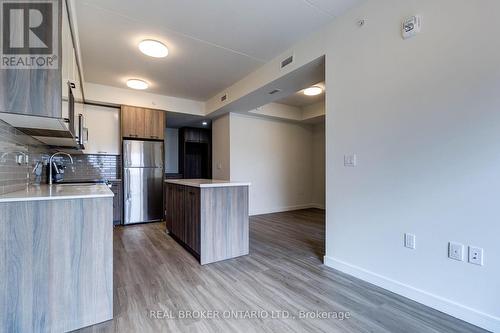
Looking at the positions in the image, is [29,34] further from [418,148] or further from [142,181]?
[142,181]

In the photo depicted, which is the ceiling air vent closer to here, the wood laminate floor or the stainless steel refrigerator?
the wood laminate floor

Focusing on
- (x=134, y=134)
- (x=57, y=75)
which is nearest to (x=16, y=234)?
(x=57, y=75)

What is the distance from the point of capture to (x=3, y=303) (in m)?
1.41

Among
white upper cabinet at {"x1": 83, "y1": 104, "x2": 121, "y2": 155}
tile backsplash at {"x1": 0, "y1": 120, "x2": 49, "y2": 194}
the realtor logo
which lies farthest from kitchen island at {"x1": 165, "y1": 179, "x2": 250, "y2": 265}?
white upper cabinet at {"x1": 83, "y1": 104, "x2": 121, "y2": 155}

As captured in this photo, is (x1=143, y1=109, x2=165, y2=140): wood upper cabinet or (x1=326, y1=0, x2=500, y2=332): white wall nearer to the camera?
(x1=326, y1=0, x2=500, y2=332): white wall

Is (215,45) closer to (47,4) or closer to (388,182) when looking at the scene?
(47,4)

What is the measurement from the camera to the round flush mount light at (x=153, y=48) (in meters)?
2.96

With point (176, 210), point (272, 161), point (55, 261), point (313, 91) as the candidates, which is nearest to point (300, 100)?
point (313, 91)

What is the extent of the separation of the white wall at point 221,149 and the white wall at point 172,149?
6.24 feet

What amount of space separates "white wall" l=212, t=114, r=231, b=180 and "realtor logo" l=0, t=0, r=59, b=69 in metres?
3.82

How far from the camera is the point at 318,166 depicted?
6695 mm

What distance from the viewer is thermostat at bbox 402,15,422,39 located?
1930mm

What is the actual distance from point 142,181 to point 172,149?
2.69 meters

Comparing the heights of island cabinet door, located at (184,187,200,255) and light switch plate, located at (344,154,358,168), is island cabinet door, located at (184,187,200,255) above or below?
below
